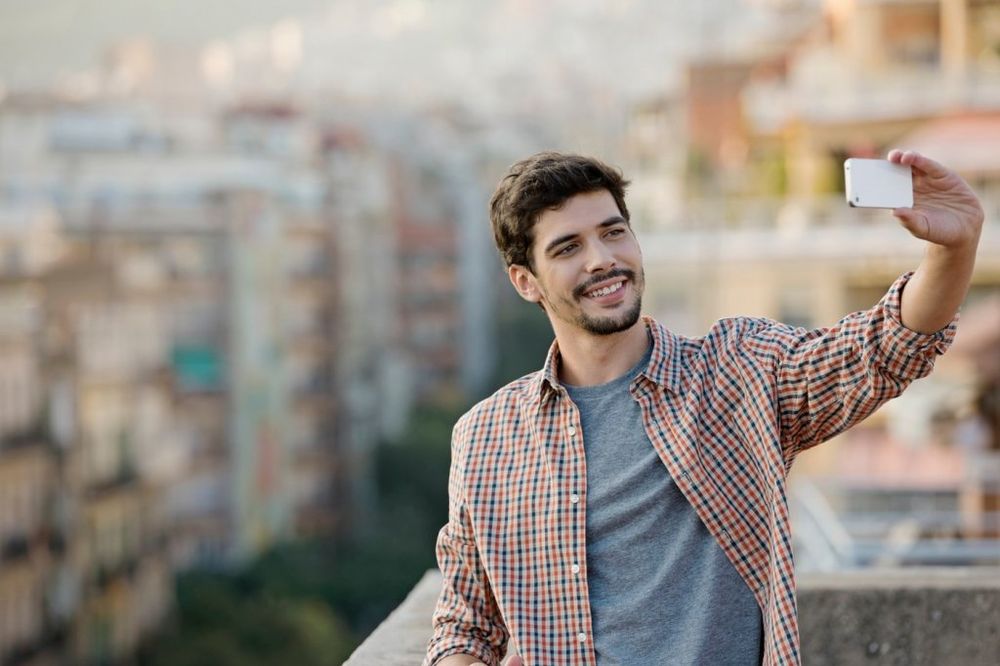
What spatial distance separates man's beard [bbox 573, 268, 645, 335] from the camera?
2.15 meters

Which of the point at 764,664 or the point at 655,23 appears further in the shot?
the point at 655,23

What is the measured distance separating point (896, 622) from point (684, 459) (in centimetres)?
116

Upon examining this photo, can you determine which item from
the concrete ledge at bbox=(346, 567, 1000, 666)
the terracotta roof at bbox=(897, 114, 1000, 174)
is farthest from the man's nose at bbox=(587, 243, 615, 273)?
the terracotta roof at bbox=(897, 114, 1000, 174)

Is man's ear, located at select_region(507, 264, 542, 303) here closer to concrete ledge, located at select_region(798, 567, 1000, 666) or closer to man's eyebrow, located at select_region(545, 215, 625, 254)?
man's eyebrow, located at select_region(545, 215, 625, 254)

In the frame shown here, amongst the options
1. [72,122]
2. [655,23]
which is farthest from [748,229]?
[655,23]

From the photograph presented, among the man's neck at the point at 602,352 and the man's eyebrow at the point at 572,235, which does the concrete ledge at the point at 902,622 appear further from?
the man's eyebrow at the point at 572,235

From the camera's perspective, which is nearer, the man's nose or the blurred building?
the man's nose

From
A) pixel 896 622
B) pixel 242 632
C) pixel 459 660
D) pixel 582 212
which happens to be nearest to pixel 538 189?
pixel 582 212

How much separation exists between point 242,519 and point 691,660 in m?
49.8

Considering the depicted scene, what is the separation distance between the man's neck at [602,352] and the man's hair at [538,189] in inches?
6.0

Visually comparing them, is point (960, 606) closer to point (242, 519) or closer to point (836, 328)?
point (836, 328)

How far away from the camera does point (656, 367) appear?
2129 mm

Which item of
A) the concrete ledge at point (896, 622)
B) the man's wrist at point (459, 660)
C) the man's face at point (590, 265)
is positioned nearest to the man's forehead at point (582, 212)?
the man's face at point (590, 265)

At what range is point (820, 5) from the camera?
31.0 m
